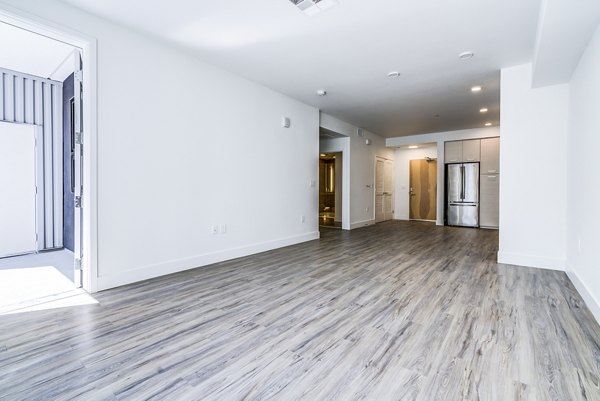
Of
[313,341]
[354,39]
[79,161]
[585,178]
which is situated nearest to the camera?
[313,341]

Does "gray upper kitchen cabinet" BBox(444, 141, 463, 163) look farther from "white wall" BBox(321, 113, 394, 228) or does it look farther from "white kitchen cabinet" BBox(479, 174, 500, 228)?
"white wall" BBox(321, 113, 394, 228)

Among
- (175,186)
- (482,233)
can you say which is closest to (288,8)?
(175,186)

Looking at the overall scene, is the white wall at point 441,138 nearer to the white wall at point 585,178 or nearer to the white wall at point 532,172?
the white wall at point 532,172

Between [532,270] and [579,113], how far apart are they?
6.23 ft

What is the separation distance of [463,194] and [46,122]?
30.0 feet

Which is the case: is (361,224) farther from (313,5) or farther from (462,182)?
(313,5)

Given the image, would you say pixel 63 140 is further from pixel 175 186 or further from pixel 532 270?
pixel 532 270

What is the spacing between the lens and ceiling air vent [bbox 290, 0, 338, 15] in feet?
8.26

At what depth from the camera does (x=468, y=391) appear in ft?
4.68

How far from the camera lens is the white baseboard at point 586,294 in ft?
7.39

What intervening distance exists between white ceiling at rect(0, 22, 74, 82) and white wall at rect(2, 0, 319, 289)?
1173mm

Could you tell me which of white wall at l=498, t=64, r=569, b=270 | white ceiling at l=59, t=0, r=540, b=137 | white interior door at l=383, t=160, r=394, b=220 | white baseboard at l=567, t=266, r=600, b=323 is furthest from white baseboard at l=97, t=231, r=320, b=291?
white interior door at l=383, t=160, r=394, b=220

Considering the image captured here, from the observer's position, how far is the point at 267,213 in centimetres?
480

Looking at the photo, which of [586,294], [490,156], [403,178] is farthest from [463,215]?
[586,294]
